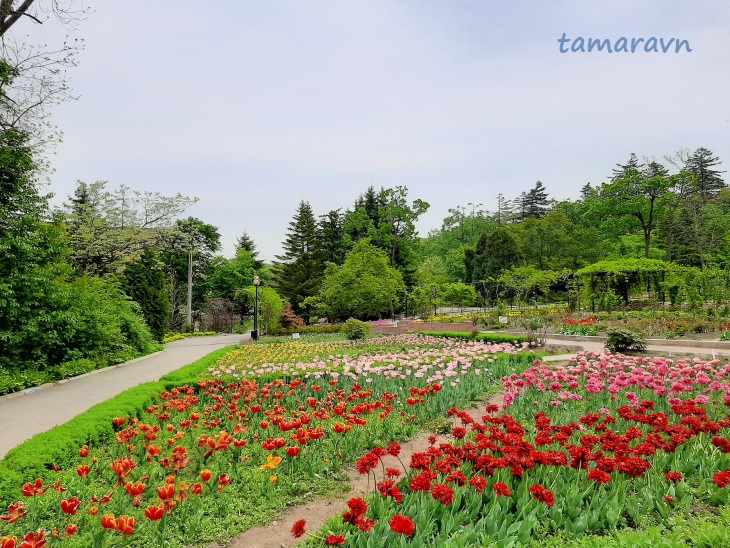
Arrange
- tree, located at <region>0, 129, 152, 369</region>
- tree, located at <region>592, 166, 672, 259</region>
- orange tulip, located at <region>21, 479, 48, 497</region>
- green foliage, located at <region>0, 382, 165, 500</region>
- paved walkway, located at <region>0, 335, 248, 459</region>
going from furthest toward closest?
tree, located at <region>592, 166, 672, 259</region>
tree, located at <region>0, 129, 152, 369</region>
paved walkway, located at <region>0, 335, 248, 459</region>
green foliage, located at <region>0, 382, 165, 500</region>
orange tulip, located at <region>21, 479, 48, 497</region>

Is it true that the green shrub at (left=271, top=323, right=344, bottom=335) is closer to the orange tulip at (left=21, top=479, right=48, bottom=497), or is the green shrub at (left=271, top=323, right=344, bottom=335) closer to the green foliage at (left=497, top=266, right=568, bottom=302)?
the green foliage at (left=497, top=266, right=568, bottom=302)

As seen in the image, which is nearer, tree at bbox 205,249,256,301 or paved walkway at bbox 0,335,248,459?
paved walkway at bbox 0,335,248,459

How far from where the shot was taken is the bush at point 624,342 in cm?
1041

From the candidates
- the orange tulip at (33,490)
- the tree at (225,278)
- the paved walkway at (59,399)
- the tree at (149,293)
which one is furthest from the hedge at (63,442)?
the tree at (225,278)

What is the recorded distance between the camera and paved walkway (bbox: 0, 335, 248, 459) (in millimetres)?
5575

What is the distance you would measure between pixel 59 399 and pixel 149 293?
10573 mm

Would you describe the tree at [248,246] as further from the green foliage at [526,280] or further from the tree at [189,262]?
the green foliage at [526,280]

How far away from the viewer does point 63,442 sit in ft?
14.7

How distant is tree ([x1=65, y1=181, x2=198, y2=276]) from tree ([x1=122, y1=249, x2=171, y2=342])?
256 cm

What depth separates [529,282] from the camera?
27.3 m

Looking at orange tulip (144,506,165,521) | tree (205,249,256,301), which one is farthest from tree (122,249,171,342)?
tree (205,249,256,301)

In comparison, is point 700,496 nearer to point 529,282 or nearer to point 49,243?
point 49,243

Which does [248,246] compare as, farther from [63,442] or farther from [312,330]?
[63,442]

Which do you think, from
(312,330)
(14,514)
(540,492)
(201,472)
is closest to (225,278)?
(312,330)
